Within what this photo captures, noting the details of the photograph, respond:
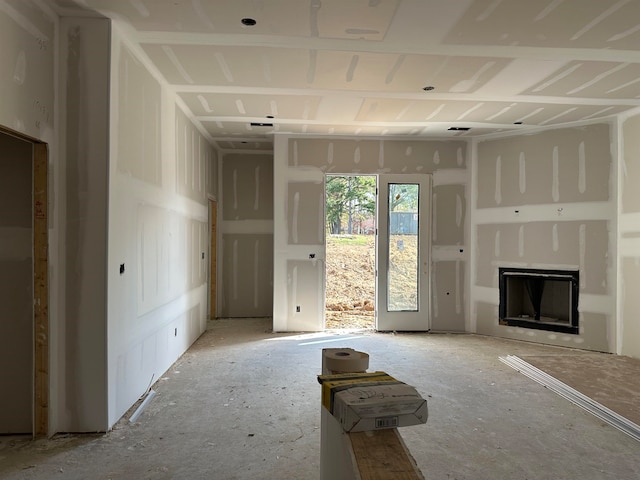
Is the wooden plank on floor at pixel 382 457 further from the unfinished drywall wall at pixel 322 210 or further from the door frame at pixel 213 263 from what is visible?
the door frame at pixel 213 263

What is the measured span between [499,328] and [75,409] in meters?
5.27

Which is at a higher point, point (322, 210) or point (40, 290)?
point (322, 210)

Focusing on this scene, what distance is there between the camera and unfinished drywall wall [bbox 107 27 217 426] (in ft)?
9.60

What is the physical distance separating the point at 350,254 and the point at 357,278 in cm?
136

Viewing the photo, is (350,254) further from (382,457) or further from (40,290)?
(382,457)

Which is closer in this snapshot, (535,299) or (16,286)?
(16,286)

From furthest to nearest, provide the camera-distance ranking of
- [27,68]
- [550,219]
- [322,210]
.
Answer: [322,210]
[550,219]
[27,68]

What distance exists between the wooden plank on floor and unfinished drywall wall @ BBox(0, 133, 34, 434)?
2.65 metres

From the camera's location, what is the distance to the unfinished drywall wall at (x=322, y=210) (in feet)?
19.6

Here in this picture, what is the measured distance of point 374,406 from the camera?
124 cm

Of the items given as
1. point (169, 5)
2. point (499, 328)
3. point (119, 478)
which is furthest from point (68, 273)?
point (499, 328)

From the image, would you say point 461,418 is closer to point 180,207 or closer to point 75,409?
point 75,409

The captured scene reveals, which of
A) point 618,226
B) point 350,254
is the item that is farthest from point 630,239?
point 350,254

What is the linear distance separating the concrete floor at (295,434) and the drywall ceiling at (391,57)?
2917 mm
